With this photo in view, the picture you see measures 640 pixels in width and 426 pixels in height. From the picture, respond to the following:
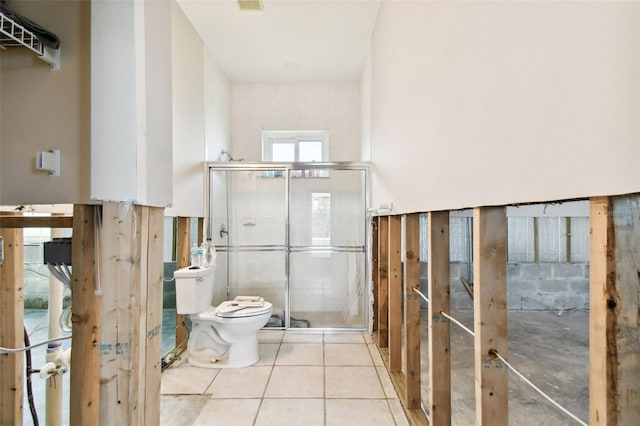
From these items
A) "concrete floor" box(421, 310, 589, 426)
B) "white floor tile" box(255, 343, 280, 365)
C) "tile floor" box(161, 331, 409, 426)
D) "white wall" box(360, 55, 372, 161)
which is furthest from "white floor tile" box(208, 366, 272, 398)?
"white wall" box(360, 55, 372, 161)

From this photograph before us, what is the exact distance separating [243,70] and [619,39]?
387 centimetres

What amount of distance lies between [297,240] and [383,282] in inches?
40.5

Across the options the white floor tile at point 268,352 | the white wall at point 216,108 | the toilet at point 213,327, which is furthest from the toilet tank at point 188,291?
the white wall at point 216,108

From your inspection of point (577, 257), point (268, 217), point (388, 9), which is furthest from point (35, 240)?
point (577, 257)

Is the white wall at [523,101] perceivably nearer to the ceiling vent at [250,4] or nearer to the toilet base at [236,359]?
the ceiling vent at [250,4]

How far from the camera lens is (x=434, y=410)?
1.51 metres

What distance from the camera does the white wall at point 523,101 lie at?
56cm

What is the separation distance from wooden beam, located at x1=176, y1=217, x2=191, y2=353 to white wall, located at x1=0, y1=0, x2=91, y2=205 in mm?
1776

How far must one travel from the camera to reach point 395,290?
2.45 m

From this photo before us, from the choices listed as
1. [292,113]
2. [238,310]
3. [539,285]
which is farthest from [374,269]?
[539,285]

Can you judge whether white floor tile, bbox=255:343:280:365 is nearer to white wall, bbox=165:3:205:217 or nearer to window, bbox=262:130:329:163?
white wall, bbox=165:3:205:217

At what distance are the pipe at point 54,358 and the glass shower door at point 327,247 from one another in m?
1.98

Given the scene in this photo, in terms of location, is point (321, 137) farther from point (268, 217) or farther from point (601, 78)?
point (601, 78)

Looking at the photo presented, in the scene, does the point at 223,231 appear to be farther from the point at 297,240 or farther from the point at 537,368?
the point at 537,368
